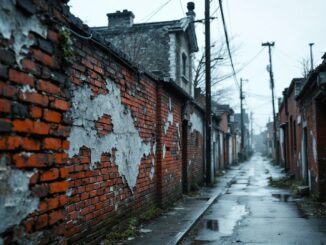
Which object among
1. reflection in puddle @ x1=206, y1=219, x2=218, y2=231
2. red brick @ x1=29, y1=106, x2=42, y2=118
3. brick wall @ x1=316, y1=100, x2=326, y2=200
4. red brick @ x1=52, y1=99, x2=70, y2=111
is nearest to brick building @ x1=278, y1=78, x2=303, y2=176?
brick wall @ x1=316, y1=100, x2=326, y2=200

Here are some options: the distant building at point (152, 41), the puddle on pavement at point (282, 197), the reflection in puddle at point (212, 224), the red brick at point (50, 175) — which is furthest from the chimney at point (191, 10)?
the red brick at point (50, 175)

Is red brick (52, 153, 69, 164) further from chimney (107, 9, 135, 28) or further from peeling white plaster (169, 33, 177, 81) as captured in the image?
chimney (107, 9, 135, 28)

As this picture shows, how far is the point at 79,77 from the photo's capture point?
17.0ft

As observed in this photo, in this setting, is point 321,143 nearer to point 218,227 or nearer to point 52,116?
point 218,227

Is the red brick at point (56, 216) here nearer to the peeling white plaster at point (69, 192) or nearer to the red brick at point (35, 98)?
the red brick at point (35, 98)

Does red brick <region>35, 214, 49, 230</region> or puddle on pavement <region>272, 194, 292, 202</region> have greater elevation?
red brick <region>35, 214, 49, 230</region>

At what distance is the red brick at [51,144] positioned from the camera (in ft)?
9.44

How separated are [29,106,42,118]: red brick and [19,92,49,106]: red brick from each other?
4 cm

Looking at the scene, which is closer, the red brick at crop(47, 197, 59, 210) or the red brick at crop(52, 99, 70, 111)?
the red brick at crop(47, 197, 59, 210)

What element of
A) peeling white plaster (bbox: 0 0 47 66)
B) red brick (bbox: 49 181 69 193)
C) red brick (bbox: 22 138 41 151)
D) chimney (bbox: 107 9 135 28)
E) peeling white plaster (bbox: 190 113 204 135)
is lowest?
red brick (bbox: 49 181 69 193)

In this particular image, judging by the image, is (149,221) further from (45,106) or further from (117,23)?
(117,23)

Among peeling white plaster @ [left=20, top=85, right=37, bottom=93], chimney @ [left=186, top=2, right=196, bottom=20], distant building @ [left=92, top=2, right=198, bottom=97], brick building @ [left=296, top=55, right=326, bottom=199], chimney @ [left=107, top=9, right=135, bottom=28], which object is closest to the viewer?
peeling white plaster @ [left=20, top=85, right=37, bottom=93]

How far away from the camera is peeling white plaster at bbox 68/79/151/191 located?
5.09 meters

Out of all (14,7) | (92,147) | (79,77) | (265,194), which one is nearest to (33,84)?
(14,7)
